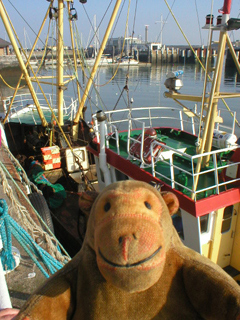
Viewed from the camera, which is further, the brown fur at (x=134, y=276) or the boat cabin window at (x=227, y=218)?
the boat cabin window at (x=227, y=218)

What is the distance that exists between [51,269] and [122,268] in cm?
195

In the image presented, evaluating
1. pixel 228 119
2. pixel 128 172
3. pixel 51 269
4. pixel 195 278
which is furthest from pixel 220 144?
pixel 228 119

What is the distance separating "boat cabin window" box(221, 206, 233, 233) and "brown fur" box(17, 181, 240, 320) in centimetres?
394

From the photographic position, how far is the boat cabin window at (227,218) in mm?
5441

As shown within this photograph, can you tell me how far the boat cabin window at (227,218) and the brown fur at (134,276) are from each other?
3.94 m

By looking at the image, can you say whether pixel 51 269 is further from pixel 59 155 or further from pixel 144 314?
pixel 59 155

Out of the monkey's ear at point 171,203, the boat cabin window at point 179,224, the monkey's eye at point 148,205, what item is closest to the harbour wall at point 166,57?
the boat cabin window at point 179,224

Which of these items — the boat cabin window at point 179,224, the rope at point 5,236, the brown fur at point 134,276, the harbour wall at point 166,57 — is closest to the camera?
the brown fur at point 134,276

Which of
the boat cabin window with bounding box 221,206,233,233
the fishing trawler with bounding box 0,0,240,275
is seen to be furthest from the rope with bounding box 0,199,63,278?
the boat cabin window with bounding box 221,206,233,233

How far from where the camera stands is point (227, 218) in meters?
5.47

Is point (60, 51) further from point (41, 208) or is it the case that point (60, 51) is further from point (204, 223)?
point (204, 223)

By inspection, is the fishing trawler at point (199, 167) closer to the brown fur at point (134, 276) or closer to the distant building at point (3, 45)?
the brown fur at point (134, 276)

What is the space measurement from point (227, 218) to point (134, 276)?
14.6 feet

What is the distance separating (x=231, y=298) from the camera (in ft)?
5.17
